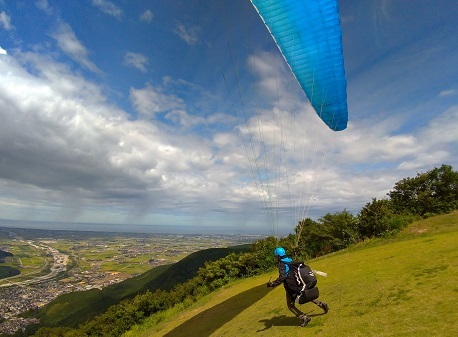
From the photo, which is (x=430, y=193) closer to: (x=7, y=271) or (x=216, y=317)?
(x=216, y=317)

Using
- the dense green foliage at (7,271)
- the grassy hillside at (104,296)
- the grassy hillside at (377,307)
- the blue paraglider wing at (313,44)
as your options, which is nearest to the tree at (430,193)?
the grassy hillside at (377,307)

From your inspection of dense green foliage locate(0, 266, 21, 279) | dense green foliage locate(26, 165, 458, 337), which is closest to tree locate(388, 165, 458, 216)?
dense green foliage locate(26, 165, 458, 337)

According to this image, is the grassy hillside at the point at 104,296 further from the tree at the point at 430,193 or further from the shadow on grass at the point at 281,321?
the shadow on grass at the point at 281,321

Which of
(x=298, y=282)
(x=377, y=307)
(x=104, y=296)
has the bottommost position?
(x=104, y=296)

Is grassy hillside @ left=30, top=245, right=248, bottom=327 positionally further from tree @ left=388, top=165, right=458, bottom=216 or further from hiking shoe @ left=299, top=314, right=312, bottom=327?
hiking shoe @ left=299, top=314, right=312, bottom=327

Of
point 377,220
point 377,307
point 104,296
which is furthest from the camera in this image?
point 104,296

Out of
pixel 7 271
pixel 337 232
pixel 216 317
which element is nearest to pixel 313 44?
pixel 216 317

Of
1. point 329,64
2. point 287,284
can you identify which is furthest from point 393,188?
point 287,284
